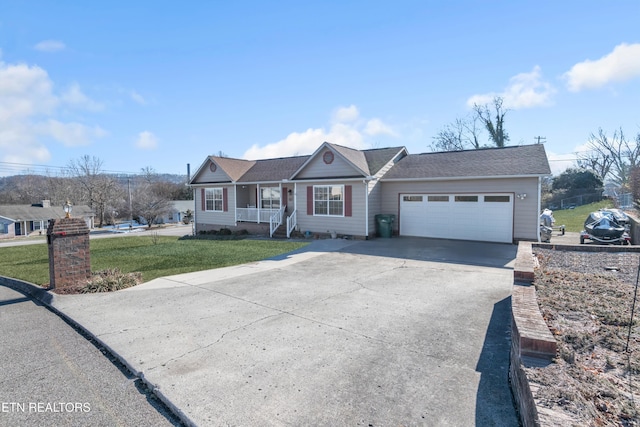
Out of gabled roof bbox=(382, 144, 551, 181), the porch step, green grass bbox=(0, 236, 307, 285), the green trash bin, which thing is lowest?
green grass bbox=(0, 236, 307, 285)

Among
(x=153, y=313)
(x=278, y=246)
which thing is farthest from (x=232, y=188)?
(x=153, y=313)

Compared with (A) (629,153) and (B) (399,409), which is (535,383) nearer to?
(B) (399,409)

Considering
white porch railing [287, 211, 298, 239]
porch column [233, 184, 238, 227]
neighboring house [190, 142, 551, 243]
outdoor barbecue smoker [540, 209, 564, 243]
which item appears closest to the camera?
neighboring house [190, 142, 551, 243]

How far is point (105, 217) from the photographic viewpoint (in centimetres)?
5247

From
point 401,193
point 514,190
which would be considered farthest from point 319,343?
point 401,193

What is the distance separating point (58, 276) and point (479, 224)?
14637 millimetres

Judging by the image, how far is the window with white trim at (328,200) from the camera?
56.2 feet

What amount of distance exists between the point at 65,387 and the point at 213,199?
20180 mm

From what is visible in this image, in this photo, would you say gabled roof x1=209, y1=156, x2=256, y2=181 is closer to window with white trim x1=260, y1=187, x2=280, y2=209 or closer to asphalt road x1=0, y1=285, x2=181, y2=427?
window with white trim x1=260, y1=187, x2=280, y2=209

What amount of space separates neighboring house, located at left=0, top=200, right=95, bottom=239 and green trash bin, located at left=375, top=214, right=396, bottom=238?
41004mm

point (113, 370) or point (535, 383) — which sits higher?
point (535, 383)

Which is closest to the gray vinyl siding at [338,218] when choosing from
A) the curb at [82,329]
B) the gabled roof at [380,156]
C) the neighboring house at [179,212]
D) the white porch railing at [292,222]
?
the white porch railing at [292,222]

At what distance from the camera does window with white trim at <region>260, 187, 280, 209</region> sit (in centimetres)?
2077

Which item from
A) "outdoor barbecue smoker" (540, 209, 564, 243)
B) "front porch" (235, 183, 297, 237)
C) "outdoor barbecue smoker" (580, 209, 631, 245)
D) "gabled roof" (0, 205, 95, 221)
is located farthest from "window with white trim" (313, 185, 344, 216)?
"gabled roof" (0, 205, 95, 221)
